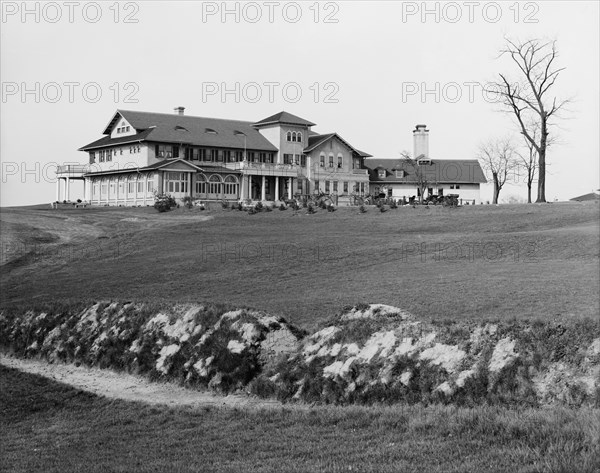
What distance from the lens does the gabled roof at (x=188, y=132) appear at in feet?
257

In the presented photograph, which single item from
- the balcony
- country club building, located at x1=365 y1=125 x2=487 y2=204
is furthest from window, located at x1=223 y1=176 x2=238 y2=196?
country club building, located at x1=365 y1=125 x2=487 y2=204

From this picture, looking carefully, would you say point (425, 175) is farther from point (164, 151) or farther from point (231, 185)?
point (164, 151)

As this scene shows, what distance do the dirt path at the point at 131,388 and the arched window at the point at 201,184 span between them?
55.0 m

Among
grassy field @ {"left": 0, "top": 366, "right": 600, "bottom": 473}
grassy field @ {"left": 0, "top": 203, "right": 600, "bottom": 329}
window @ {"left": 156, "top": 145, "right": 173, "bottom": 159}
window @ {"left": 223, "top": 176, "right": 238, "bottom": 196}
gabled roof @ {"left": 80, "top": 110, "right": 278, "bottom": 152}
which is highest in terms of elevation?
gabled roof @ {"left": 80, "top": 110, "right": 278, "bottom": 152}

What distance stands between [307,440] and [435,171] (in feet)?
292

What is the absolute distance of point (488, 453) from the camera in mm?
9734

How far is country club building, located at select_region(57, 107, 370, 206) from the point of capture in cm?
7581

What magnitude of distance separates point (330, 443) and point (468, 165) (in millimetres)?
91996

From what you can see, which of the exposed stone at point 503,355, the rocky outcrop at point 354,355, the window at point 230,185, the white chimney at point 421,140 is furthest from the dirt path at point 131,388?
the white chimney at point 421,140

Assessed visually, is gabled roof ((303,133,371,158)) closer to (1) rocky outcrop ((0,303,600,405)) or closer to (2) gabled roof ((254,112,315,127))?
(2) gabled roof ((254,112,315,127))

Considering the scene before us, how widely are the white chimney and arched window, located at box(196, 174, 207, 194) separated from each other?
33.7 meters

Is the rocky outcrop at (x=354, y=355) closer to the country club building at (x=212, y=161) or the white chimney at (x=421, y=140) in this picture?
the country club building at (x=212, y=161)

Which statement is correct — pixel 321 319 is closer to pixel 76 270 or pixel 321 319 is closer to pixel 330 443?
pixel 330 443

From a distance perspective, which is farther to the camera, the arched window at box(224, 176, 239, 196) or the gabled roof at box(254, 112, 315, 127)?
the gabled roof at box(254, 112, 315, 127)
